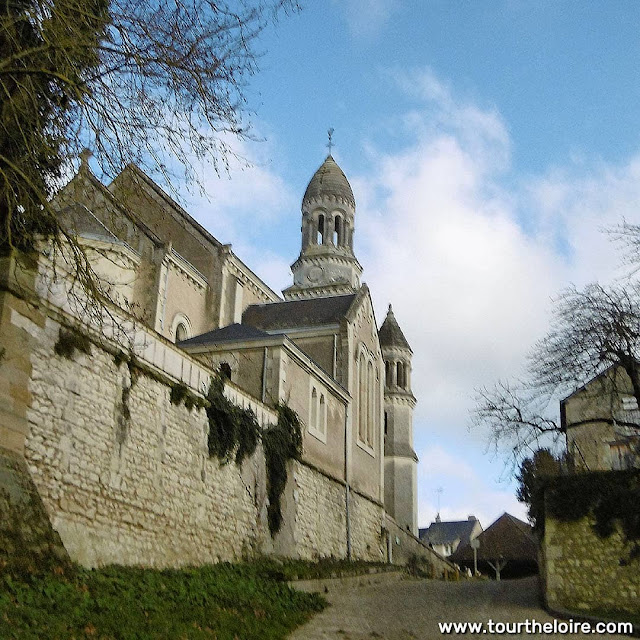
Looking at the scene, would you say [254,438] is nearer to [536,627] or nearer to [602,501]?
[602,501]

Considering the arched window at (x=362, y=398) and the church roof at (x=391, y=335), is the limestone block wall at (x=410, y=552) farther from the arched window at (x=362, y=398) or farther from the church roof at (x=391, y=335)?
the church roof at (x=391, y=335)

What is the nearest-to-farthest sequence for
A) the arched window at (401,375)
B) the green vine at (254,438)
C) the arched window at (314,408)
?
the green vine at (254,438), the arched window at (314,408), the arched window at (401,375)

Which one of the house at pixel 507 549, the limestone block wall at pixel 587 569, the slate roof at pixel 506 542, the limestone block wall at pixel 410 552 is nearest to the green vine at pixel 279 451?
the limestone block wall at pixel 587 569

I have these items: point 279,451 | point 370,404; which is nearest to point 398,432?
point 370,404

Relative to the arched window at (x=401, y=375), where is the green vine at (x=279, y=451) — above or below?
below

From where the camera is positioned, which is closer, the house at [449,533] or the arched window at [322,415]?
the arched window at [322,415]

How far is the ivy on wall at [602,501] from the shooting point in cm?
1553

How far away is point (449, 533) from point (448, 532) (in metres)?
0.21

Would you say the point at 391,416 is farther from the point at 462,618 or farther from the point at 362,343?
the point at 462,618

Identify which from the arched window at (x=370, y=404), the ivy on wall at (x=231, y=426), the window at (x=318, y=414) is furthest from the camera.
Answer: the arched window at (x=370, y=404)

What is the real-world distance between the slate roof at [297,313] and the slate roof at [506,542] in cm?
1350

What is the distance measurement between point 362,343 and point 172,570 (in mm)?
19676

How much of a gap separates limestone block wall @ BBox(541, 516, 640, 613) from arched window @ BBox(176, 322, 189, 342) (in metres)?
16.3

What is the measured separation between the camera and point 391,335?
50.8 meters
